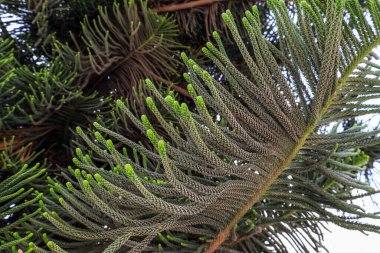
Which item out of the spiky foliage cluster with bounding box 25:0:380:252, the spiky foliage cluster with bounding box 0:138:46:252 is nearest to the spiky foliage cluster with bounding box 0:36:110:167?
the spiky foliage cluster with bounding box 0:138:46:252

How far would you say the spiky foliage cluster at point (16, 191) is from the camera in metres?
0.53

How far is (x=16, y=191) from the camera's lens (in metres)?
0.59

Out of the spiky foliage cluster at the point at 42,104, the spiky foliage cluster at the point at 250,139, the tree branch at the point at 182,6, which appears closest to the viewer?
the spiky foliage cluster at the point at 250,139

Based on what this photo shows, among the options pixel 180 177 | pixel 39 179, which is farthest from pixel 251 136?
pixel 39 179

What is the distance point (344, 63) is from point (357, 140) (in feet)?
0.29

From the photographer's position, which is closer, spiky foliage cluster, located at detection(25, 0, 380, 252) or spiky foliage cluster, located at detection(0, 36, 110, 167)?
spiky foliage cluster, located at detection(25, 0, 380, 252)

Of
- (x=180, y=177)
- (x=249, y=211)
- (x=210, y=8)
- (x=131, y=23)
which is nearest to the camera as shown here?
(x=180, y=177)

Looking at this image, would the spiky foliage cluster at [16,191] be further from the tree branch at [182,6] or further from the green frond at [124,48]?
the tree branch at [182,6]

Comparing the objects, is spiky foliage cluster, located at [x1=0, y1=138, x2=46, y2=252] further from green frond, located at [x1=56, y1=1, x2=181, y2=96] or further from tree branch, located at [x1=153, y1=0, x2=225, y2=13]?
tree branch, located at [x1=153, y1=0, x2=225, y2=13]

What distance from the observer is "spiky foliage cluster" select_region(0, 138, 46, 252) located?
53 centimetres

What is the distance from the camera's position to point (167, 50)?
2.69ft

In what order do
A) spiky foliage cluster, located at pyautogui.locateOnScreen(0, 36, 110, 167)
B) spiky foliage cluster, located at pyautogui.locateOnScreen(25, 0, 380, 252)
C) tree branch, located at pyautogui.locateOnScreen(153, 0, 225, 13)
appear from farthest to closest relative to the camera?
tree branch, located at pyautogui.locateOnScreen(153, 0, 225, 13) → spiky foliage cluster, located at pyautogui.locateOnScreen(0, 36, 110, 167) → spiky foliage cluster, located at pyautogui.locateOnScreen(25, 0, 380, 252)

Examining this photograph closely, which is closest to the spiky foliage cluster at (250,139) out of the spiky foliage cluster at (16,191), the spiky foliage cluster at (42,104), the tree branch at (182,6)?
the spiky foliage cluster at (16,191)

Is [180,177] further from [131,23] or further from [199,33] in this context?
[199,33]
